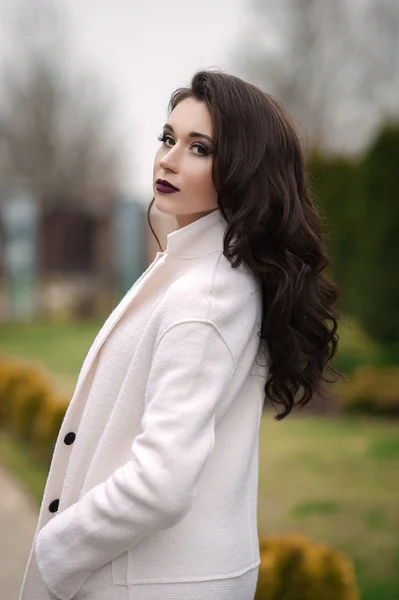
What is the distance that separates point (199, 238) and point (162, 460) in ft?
1.57

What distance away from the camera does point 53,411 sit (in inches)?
249

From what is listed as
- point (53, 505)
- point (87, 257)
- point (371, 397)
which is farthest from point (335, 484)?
→ point (87, 257)

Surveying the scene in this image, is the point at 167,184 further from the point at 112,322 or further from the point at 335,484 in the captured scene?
the point at 335,484

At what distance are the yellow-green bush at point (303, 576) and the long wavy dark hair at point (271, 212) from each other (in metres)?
1.38

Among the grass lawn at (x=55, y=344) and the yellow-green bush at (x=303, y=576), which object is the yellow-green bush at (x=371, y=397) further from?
the yellow-green bush at (x=303, y=576)

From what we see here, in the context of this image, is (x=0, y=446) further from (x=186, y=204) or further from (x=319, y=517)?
(x=186, y=204)

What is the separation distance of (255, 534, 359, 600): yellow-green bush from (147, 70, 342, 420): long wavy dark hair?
1.38 meters

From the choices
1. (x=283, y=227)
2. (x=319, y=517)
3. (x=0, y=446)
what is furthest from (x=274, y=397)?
(x=0, y=446)

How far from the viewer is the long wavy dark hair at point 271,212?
1.67 metres

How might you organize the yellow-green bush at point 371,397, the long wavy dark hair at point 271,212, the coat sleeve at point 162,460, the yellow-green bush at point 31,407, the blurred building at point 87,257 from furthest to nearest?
the blurred building at point 87,257 < the yellow-green bush at point 371,397 < the yellow-green bush at point 31,407 < the long wavy dark hair at point 271,212 < the coat sleeve at point 162,460

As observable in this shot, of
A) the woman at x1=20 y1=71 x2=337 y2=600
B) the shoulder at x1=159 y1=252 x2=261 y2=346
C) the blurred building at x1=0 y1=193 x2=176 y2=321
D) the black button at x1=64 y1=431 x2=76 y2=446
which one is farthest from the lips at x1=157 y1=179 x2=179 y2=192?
the blurred building at x1=0 y1=193 x2=176 y2=321

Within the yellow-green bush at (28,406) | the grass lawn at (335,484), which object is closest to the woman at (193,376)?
the grass lawn at (335,484)

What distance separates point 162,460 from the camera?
4.86 feet

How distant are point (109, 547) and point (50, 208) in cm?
2178
